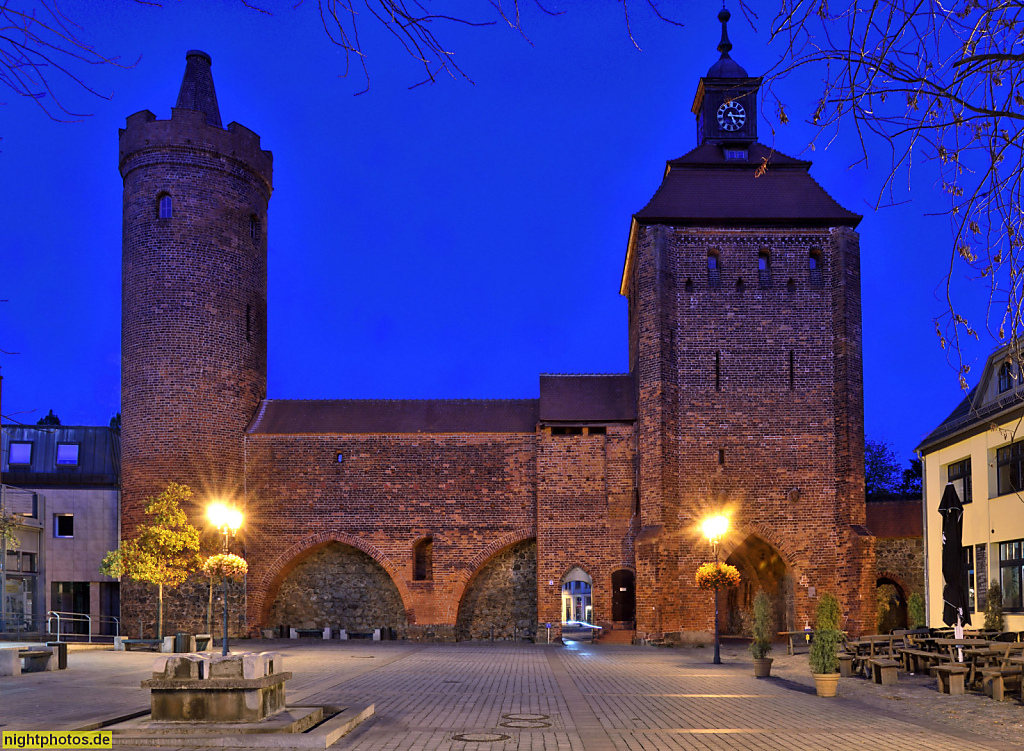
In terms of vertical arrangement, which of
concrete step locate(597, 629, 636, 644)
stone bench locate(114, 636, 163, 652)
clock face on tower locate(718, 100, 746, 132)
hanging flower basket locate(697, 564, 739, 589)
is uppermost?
clock face on tower locate(718, 100, 746, 132)

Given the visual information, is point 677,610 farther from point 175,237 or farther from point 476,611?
point 175,237

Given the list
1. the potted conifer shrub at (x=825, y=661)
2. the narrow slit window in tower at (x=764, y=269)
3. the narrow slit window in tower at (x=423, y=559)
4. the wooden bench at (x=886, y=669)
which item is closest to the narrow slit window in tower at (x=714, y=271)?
the narrow slit window in tower at (x=764, y=269)


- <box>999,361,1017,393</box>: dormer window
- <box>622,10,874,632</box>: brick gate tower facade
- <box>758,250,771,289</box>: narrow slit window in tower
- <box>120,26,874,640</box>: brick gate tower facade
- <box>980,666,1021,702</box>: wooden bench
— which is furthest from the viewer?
<box>758,250,771,289</box>: narrow slit window in tower

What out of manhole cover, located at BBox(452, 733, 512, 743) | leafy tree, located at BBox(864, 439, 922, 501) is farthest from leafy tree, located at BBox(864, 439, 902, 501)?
manhole cover, located at BBox(452, 733, 512, 743)

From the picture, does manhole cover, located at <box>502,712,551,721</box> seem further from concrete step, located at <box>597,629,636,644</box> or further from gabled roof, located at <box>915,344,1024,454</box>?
concrete step, located at <box>597,629,636,644</box>

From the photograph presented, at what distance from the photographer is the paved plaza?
9.94 meters

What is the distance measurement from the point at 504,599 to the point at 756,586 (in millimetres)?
8813

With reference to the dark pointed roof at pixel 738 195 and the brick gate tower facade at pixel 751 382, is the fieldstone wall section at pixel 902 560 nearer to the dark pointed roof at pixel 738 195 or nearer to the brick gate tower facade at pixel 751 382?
the brick gate tower facade at pixel 751 382

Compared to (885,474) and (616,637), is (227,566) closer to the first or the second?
(616,637)

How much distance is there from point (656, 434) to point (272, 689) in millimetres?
19267

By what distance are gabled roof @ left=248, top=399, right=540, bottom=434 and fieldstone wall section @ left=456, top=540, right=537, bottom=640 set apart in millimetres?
4124

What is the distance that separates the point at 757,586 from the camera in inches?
1282

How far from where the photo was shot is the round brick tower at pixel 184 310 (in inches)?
1168

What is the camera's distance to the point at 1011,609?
67.9 feet
